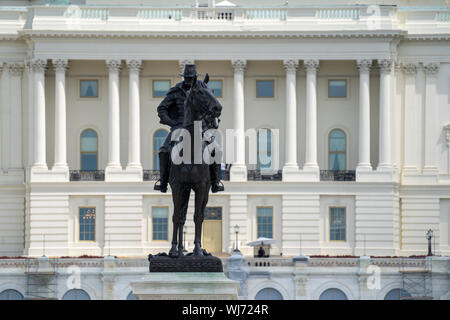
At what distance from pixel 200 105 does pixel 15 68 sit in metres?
62.5

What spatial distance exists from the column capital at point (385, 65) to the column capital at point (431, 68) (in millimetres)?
2749

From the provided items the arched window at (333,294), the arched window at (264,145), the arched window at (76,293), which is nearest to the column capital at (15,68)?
the arched window at (264,145)

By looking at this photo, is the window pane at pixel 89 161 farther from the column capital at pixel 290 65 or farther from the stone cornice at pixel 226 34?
the column capital at pixel 290 65

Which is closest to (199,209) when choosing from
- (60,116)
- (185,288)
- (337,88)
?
(185,288)

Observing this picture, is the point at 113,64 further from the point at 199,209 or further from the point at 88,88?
the point at 199,209

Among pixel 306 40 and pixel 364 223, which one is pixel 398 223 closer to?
pixel 364 223

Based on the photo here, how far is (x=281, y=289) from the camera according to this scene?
75000 millimetres

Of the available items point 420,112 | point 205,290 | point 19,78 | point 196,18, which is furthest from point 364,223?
point 205,290

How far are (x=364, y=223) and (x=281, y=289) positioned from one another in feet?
42.3

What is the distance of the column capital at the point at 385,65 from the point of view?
86438mm

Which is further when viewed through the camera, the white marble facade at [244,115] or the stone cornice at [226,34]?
the white marble facade at [244,115]

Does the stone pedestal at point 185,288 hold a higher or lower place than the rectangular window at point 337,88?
lower

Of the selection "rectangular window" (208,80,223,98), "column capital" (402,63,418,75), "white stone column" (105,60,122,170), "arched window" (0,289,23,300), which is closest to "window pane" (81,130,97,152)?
"white stone column" (105,60,122,170)

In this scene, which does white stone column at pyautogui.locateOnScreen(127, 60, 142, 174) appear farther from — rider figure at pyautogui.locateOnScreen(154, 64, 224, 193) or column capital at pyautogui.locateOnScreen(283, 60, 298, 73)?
rider figure at pyautogui.locateOnScreen(154, 64, 224, 193)
